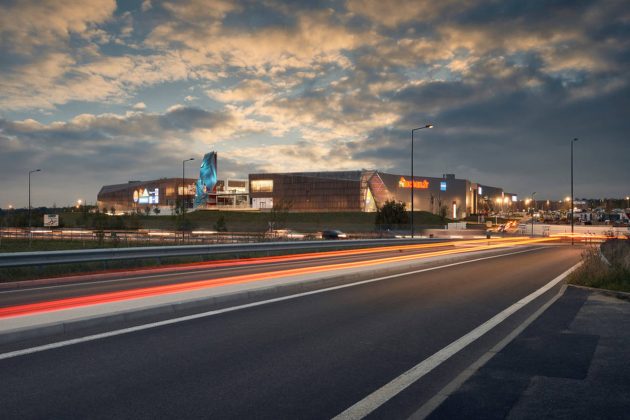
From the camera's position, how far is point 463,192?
396 feet

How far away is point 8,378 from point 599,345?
7.27 m

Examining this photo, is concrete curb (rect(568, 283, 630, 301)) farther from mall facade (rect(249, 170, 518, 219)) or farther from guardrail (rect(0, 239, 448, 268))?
mall facade (rect(249, 170, 518, 219))

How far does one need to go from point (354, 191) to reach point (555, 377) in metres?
101

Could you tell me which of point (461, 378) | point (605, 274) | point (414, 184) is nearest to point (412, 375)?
point (461, 378)

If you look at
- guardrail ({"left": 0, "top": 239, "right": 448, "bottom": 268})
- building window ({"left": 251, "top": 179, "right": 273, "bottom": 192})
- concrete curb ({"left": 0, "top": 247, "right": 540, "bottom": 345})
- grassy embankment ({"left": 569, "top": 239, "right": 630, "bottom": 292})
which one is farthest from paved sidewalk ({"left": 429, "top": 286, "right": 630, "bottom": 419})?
building window ({"left": 251, "top": 179, "right": 273, "bottom": 192})

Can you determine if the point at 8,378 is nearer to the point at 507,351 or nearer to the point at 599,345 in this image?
the point at 507,351

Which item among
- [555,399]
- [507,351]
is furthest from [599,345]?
[555,399]

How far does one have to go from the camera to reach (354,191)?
349 feet

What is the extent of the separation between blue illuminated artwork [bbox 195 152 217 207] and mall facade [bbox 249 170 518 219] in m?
9.76

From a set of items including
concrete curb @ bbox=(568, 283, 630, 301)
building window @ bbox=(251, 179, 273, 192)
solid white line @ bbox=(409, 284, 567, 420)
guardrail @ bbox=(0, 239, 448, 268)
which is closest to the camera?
solid white line @ bbox=(409, 284, 567, 420)

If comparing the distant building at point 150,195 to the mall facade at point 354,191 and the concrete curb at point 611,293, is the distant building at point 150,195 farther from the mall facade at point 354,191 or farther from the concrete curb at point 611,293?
the concrete curb at point 611,293

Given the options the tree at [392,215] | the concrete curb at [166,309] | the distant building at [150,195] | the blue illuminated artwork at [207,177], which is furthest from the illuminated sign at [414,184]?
the concrete curb at [166,309]

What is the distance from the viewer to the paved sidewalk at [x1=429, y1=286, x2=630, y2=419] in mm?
4359

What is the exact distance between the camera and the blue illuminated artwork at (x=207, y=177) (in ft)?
372
